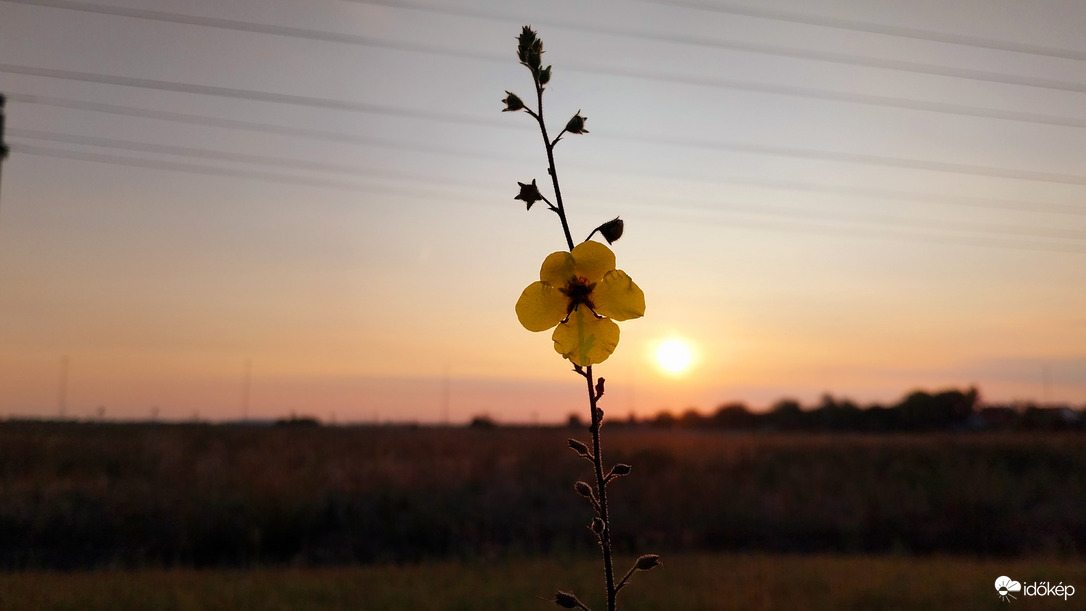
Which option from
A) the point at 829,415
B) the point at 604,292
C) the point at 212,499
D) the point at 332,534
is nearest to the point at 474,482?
the point at 332,534

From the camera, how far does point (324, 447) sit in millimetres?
15367

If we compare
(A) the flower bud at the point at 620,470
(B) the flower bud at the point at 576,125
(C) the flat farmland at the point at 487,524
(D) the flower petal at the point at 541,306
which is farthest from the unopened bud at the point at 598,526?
(C) the flat farmland at the point at 487,524

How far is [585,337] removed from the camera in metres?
0.95

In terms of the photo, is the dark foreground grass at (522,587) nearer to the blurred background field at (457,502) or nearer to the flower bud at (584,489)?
the blurred background field at (457,502)

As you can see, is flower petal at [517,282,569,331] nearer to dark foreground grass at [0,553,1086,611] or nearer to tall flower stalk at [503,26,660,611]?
tall flower stalk at [503,26,660,611]

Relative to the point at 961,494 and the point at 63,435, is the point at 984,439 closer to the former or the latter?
the point at 961,494

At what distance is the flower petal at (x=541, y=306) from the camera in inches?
39.7

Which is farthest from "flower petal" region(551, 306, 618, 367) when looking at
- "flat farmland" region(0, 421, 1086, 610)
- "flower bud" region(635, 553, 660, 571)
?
"flat farmland" region(0, 421, 1086, 610)

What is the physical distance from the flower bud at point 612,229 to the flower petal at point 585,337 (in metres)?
0.11

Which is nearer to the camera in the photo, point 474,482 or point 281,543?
point 281,543

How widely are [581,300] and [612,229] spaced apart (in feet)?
0.42

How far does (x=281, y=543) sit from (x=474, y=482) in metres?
3.50
